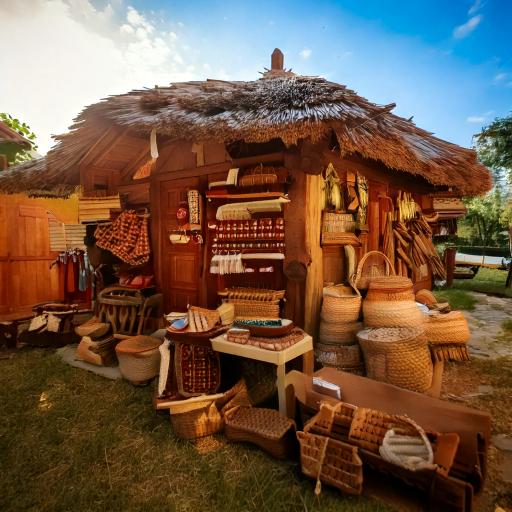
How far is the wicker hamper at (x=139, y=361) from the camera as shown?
3744 millimetres

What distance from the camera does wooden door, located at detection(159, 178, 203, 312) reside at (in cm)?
473

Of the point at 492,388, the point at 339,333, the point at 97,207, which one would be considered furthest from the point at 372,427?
the point at 97,207

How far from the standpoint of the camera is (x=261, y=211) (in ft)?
13.1

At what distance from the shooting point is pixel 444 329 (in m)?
4.16

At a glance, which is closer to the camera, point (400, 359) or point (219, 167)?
point (400, 359)

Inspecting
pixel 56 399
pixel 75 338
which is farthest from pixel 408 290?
pixel 75 338

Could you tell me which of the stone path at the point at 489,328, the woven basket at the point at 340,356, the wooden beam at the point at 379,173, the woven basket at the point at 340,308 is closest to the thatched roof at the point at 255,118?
the wooden beam at the point at 379,173

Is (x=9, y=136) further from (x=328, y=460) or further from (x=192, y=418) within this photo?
(x=328, y=460)

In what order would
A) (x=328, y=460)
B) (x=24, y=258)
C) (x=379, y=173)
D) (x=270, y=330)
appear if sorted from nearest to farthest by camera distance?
(x=328, y=460) < (x=270, y=330) < (x=379, y=173) < (x=24, y=258)

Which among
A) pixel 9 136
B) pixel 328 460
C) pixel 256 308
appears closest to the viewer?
pixel 328 460

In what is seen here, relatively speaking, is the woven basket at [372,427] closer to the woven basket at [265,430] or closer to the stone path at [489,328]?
the woven basket at [265,430]

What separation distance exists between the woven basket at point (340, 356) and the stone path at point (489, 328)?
Answer: 224cm

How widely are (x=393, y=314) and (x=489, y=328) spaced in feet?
12.4

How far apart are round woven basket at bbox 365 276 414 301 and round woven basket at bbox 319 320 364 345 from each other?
41cm
